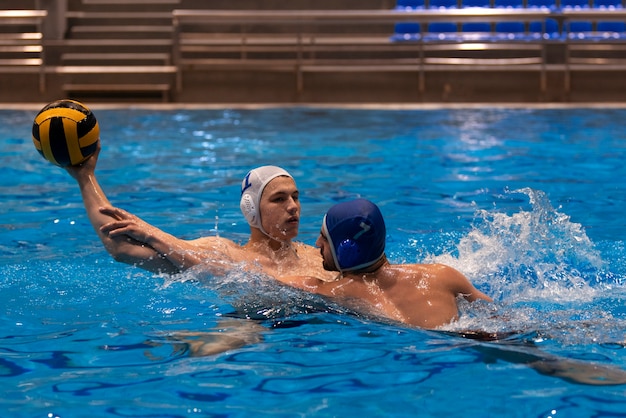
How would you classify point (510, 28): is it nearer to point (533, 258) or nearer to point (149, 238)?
point (533, 258)

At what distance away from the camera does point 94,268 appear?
5848 millimetres

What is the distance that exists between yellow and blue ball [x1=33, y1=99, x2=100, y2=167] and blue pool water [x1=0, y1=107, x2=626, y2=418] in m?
0.82

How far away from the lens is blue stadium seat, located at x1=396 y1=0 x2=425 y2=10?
56.0 ft

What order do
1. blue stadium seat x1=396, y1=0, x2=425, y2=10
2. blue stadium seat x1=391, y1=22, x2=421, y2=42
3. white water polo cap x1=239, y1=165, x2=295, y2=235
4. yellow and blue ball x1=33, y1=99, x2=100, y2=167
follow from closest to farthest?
yellow and blue ball x1=33, y1=99, x2=100, y2=167, white water polo cap x1=239, y1=165, x2=295, y2=235, blue stadium seat x1=391, y1=22, x2=421, y2=42, blue stadium seat x1=396, y1=0, x2=425, y2=10

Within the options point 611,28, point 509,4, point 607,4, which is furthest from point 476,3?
point 611,28

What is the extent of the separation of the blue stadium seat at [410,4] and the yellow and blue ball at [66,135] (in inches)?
515

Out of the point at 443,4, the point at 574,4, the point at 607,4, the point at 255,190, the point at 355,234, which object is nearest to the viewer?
the point at 355,234

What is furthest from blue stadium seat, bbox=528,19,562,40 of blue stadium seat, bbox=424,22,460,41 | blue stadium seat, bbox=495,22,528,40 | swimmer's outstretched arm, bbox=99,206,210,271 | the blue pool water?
swimmer's outstretched arm, bbox=99,206,210,271

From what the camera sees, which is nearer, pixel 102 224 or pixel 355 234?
pixel 355 234

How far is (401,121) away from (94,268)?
7.25 m

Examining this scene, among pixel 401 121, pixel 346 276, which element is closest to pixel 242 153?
pixel 401 121

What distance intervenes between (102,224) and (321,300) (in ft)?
3.83

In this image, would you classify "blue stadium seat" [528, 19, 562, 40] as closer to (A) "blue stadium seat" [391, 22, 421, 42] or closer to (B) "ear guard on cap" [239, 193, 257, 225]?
(A) "blue stadium seat" [391, 22, 421, 42]

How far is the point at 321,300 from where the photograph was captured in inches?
175
